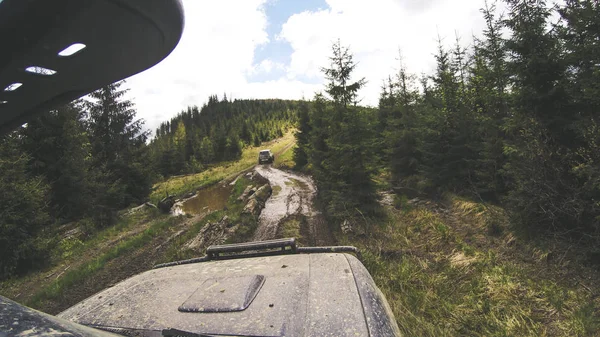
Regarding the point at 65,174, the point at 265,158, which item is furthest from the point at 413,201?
the point at 265,158

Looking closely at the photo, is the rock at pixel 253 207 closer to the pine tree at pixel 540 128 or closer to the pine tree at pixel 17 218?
the pine tree at pixel 17 218

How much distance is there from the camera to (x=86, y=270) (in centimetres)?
814

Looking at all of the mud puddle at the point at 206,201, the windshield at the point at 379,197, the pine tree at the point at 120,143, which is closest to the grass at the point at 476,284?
the windshield at the point at 379,197

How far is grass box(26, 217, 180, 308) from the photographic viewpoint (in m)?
6.93

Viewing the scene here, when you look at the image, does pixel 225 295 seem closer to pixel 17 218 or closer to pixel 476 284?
pixel 476 284

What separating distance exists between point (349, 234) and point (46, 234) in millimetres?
10396

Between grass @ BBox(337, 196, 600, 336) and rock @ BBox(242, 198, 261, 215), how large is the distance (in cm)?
Result: 570

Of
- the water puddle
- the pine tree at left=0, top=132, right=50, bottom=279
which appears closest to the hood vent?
the pine tree at left=0, top=132, right=50, bottom=279

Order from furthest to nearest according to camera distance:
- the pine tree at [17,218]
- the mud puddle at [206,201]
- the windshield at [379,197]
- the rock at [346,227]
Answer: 1. the mud puddle at [206,201]
2. the rock at [346,227]
3. the pine tree at [17,218]
4. the windshield at [379,197]

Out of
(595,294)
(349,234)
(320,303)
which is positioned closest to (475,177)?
(349,234)

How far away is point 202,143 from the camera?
51.4 metres

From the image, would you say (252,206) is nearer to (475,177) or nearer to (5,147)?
(5,147)

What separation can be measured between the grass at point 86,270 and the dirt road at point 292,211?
4.38 meters

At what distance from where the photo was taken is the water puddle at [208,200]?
17375 millimetres
